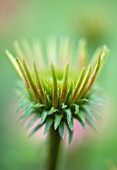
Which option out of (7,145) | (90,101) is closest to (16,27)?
(7,145)

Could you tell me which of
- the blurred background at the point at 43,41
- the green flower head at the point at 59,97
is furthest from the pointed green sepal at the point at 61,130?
the blurred background at the point at 43,41

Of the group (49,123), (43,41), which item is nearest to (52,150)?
(49,123)

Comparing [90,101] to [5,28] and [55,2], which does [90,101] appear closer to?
[5,28]

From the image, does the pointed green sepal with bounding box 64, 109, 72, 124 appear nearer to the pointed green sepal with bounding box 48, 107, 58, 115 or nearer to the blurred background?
the pointed green sepal with bounding box 48, 107, 58, 115

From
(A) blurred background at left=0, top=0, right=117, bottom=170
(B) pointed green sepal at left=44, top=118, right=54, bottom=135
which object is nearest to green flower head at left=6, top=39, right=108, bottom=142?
(B) pointed green sepal at left=44, top=118, right=54, bottom=135

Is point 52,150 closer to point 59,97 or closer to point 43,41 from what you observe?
point 59,97
